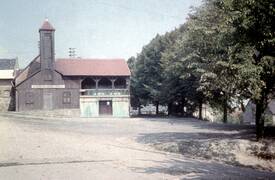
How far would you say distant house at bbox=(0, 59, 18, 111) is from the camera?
67.3 meters

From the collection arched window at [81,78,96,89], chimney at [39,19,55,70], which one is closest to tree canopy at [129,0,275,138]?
arched window at [81,78,96,89]

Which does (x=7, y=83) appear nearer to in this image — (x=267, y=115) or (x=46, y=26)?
(x=46, y=26)

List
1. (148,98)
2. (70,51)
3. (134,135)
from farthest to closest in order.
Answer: (70,51) → (148,98) → (134,135)

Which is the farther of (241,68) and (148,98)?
(148,98)

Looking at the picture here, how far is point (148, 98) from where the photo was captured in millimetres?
84375

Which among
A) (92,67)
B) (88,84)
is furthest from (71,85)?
(92,67)

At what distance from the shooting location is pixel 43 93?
6356 centimetres

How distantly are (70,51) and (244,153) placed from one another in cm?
8768

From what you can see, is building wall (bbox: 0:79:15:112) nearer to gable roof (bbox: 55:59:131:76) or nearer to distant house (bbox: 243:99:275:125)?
gable roof (bbox: 55:59:131:76)

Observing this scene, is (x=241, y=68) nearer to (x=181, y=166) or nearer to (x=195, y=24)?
(x=181, y=166)

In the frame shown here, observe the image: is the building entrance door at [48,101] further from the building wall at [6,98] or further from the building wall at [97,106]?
the building wall at [6,98]

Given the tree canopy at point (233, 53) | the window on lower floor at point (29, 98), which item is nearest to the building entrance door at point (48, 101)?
the window on lower floor at point (29, 98)

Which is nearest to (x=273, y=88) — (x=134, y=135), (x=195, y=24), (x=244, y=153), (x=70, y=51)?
(x=244, y=153)

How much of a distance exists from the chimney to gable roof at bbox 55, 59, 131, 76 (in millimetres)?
1739
